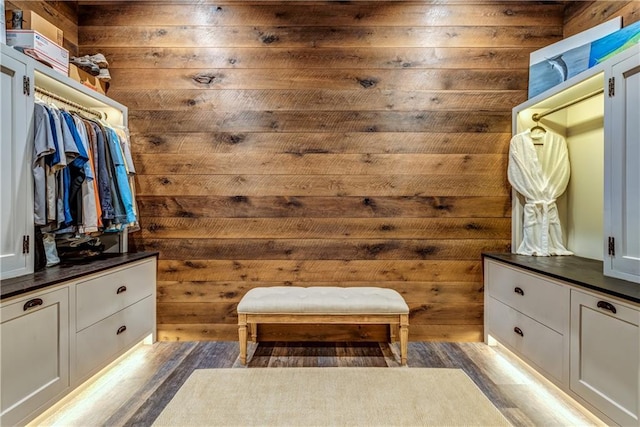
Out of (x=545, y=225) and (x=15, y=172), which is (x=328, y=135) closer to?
(x=545, y=225)

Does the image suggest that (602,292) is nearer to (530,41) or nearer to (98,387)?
(530,41)

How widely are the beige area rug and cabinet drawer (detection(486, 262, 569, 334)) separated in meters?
0.62

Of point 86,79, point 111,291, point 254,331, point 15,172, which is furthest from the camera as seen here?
point 254,331

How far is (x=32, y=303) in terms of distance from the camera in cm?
153

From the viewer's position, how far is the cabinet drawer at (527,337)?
184cm

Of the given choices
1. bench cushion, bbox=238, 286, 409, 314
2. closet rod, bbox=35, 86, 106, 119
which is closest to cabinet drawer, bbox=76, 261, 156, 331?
bench cushion, bbox=238, 286, 409, 314

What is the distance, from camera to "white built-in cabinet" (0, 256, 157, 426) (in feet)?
4.72

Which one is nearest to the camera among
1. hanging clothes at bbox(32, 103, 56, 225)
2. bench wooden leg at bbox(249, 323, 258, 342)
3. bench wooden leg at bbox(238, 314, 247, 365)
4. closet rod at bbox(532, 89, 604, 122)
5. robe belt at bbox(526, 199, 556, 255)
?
hanging clothes at bbox(32, 103, 56, 225)

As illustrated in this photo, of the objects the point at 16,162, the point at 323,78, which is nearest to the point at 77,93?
the point at 16,162

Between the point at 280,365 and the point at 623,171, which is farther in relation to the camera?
the point at 280,365

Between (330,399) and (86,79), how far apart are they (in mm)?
2833

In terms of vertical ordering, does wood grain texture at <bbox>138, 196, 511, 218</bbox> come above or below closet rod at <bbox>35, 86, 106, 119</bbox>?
below

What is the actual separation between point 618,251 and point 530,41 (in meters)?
1.93

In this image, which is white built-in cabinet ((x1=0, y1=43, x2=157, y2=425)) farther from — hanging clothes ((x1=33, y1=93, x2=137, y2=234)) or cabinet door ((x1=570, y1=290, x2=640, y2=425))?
cabinet door ((x1=570, y1=290, x2=640, y2=425))
